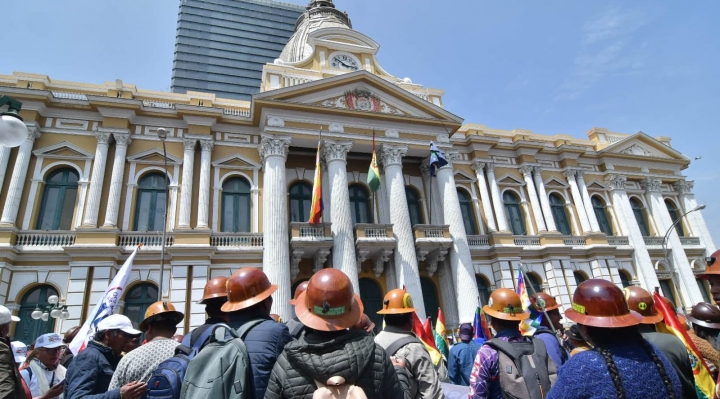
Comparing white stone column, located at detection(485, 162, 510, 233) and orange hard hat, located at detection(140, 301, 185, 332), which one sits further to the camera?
white stone column, located at detection(485, 162, 510, 233)

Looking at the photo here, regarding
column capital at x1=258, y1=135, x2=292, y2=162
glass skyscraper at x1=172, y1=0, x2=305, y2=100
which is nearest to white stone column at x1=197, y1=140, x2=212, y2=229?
column capital at x1=258, y1=135, x2=292, y2=162

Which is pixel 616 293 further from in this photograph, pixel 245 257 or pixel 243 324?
pixel 245 257

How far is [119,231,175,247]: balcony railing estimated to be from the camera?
14.1 metres

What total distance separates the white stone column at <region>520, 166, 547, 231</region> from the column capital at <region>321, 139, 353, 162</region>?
10.6 metres

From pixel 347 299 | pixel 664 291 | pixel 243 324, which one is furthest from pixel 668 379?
pixel 664 291

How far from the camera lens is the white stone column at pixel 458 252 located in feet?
51.6

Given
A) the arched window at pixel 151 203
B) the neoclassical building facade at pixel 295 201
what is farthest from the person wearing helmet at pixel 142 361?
the arched window at pixel 151 203

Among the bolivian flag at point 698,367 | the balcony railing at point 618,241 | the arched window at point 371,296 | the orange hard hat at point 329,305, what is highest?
the balcony railing at point 618,241

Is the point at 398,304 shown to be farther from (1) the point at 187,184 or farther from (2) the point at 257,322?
(1) the point at 187,184

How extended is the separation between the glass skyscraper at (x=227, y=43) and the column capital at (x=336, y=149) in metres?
52.8

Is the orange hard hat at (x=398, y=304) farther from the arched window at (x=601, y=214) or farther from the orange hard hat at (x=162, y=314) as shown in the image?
the arched window at (x=601, y=214)

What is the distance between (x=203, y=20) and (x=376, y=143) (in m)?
67.6

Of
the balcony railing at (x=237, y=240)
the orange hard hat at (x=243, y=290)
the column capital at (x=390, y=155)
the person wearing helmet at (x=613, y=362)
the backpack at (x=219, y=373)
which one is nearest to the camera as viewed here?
the person wearing helmet at (x=613, y=362)

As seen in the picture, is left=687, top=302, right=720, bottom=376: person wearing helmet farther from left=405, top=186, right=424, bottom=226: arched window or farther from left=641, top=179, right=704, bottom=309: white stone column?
left=641, top=179, right=704, bottom=309: white stone column
